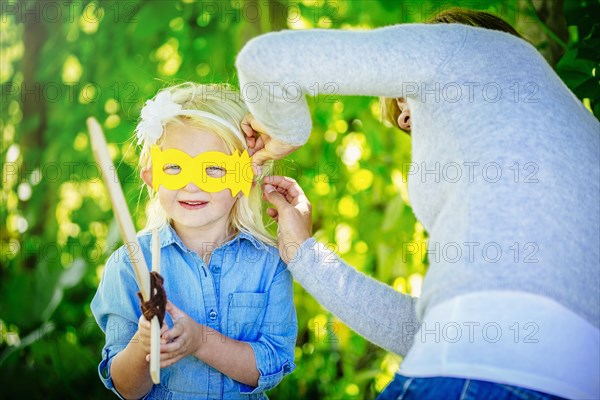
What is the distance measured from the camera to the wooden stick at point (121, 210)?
1.11 metres

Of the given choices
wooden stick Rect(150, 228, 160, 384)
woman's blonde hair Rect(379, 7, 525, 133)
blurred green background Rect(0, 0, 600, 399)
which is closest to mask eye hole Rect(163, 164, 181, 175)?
wooden stick Rect(150, 228, 160, 384)

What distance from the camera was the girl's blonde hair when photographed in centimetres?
155

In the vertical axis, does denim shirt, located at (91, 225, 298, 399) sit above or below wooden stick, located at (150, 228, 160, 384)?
below

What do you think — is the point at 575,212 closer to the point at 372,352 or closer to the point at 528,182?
the point at 528,182

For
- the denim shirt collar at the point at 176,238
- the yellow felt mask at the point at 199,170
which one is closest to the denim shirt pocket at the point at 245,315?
the denim shirt collar at the point at 176,238

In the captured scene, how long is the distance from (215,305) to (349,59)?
2.18 ft

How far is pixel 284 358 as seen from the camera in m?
1.56

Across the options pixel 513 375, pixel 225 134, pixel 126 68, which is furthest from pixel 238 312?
pixel 126 68

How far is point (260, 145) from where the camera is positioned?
60.9 inches

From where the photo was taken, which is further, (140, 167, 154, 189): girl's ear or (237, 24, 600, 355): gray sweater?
(140, 167, 154, 189): girl's ear

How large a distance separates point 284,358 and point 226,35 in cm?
152

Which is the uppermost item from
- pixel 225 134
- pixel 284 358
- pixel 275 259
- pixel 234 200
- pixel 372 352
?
pixel 225 134

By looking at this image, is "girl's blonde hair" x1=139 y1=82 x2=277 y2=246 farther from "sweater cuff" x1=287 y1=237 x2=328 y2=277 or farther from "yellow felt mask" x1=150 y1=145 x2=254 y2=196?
"sweater cuff" x1=287 y1=237 x2=328 y2=277

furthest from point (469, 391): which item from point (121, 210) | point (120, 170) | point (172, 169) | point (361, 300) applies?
point (120, 170)
